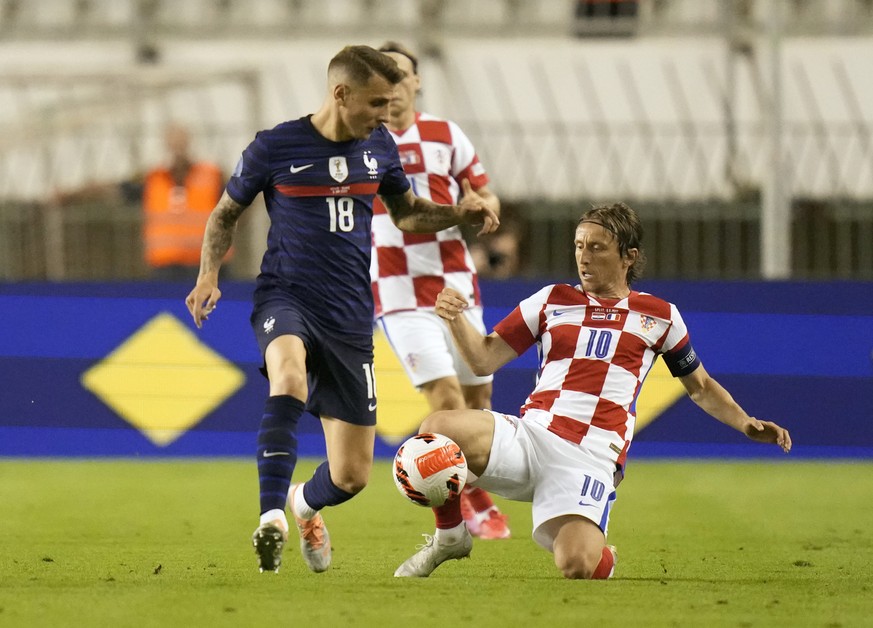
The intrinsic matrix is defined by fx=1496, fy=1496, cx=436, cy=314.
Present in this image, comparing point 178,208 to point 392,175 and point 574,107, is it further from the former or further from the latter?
point 392,175

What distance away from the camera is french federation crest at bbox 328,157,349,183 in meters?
5.41

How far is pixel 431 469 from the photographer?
4980mm

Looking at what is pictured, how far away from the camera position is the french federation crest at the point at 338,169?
541 cm

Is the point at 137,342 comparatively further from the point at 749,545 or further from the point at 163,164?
the point at 749,545

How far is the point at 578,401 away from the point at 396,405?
13.5 ft

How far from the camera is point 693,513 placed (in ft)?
23.8

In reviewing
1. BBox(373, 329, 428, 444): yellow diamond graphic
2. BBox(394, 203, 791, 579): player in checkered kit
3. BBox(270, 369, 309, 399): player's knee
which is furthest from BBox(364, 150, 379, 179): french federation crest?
BBox(373, 329, 428, 444): yellow diamond graphic

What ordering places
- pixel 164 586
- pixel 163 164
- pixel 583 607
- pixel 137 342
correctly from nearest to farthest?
1. pixel 583 607
2. pixel 164 586
3. pixel 137 342
4. pixel 163 164

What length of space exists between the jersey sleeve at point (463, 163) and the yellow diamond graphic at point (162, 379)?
2985mm

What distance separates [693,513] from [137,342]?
392cm

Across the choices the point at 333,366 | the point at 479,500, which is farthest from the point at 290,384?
the point at 479,500

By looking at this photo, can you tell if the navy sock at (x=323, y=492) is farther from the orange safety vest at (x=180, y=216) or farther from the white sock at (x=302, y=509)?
the orange safety vest at (x=180, y=216)

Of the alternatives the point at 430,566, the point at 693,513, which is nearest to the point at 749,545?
the point at 693,513

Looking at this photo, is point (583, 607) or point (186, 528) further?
point (186, 528)
